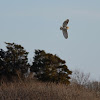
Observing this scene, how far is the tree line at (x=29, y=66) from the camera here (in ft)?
96.9

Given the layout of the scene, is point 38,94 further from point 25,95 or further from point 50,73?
point 50,73

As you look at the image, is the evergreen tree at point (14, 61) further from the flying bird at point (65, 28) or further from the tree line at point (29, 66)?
the flying bird at point (65, 28)

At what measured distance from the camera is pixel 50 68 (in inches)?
1184

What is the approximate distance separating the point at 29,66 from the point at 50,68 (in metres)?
1.64

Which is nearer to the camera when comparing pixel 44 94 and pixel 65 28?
pixel 65 28

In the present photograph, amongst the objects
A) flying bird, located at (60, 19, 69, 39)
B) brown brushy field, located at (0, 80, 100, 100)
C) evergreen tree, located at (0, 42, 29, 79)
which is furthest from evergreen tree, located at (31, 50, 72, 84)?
flying bird, located at (60, 19, 69, 39)

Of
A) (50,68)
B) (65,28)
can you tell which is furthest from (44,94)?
(50,68)

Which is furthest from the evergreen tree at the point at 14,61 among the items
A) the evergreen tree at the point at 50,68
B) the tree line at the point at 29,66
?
the evergreen tree at the point at 50,68

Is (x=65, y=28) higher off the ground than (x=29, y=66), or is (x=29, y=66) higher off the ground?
(x=29, y=66)

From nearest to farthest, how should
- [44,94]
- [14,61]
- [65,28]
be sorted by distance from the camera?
[65,28] < [44,94] < [14,61]

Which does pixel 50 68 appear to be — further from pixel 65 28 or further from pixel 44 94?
pixel 65 28

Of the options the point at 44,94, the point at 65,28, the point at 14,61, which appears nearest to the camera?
the point at 65,28

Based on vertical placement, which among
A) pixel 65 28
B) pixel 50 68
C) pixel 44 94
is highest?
pixel 50 68

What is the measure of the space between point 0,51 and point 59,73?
16.4 ft
